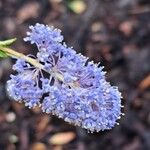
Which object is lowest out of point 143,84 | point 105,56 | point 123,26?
point 143,84

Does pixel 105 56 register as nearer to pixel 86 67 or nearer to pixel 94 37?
pixel 94 37

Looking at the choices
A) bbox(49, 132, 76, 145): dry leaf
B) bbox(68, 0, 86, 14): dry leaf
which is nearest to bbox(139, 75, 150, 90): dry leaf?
bbox(49, 132, 76, 145): dry leaf

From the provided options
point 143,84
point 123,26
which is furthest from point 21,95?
point 123,26

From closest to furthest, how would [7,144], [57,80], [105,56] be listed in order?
[57,80] < [7,144] < [105,56]

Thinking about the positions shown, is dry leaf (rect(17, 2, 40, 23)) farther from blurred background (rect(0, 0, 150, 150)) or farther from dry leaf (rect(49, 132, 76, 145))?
dry leaf (rect(49, 132, 76, 145))

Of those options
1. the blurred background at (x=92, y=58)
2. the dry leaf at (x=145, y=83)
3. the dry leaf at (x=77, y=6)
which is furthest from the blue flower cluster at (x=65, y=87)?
the dry leaf at (x=77, y=6)

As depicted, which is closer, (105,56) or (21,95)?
(21,95)

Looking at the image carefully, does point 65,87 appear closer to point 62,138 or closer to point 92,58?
point 62,138

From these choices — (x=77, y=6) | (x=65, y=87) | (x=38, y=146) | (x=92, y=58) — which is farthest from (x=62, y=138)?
(x=65, y=87)
